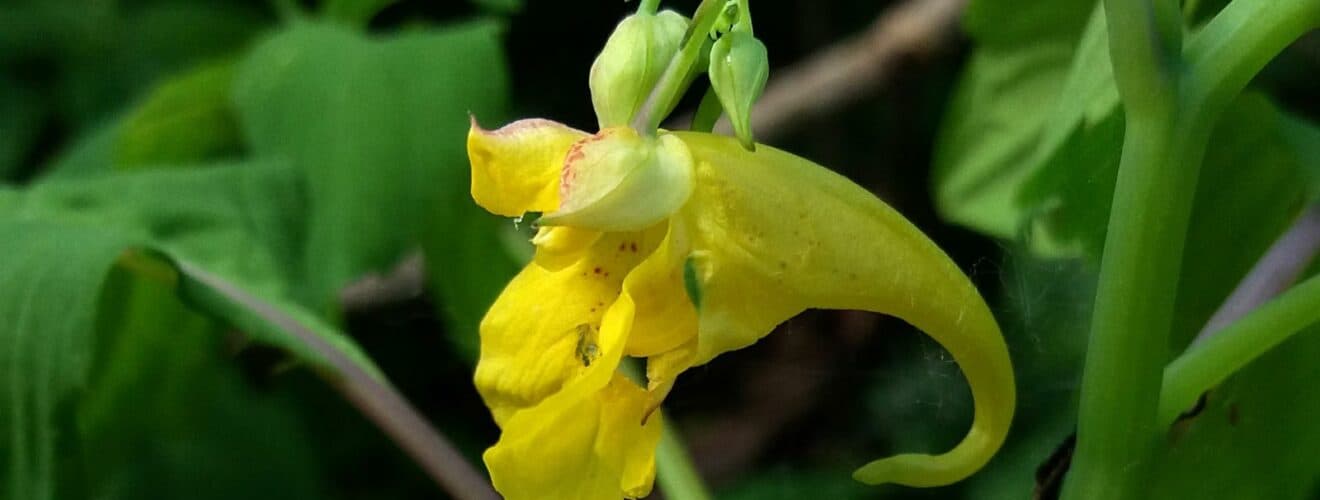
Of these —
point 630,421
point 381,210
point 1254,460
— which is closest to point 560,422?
point 630,421

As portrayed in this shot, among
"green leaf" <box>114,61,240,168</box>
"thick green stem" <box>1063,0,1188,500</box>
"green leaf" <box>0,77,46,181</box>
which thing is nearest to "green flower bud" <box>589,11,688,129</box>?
"thick green stem" <box>1063,0,1188,500</box>

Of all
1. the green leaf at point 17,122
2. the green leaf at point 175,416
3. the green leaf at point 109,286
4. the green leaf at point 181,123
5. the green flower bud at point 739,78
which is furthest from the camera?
the green leaf at point 17,122

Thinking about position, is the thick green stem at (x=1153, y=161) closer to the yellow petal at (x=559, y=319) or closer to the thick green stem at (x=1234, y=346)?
the thick green stem at (x=1234, y=346)

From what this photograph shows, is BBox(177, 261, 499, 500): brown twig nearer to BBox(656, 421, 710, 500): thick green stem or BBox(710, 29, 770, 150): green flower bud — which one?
BBox(656, 421, 710, 500): thick green stem

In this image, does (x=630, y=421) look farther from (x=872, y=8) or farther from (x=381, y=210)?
(x=872, y=8)

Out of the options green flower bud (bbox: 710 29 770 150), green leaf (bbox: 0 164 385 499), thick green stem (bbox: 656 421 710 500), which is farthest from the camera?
thick green stem (bbox: 656 421 710 500)

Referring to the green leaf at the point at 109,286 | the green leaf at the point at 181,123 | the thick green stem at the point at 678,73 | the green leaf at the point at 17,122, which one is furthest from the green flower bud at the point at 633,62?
the green leaf at the point at 17,122
